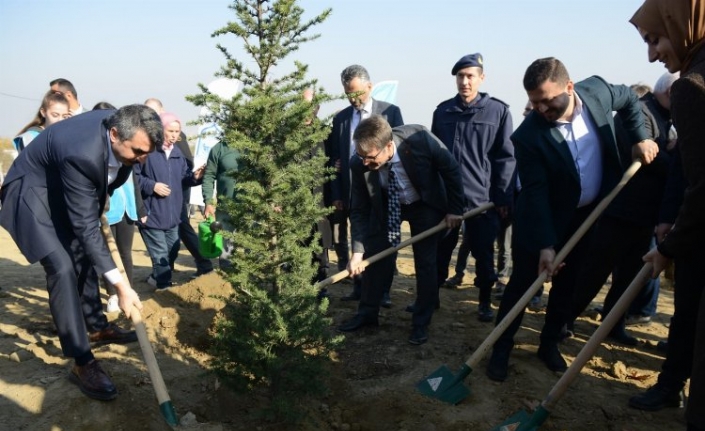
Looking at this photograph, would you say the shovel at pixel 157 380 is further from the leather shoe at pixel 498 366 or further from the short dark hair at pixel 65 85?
the short dark hair at pixel 65 85

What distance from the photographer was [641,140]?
180 inches

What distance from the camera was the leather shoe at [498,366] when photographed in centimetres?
436

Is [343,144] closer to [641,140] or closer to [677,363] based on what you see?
[641,140]

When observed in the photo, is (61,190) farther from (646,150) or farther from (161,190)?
(646,150)

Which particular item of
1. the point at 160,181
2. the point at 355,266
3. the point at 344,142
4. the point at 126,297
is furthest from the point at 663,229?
the point at 160,181

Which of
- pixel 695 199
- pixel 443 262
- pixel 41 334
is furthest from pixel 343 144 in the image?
pixel 695 199

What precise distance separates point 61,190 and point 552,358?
4.00 m

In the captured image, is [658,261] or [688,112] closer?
[688,112]

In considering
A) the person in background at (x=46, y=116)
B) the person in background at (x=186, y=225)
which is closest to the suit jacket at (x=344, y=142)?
the person in background at (x=186, y=225)

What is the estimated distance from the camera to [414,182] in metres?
4.95

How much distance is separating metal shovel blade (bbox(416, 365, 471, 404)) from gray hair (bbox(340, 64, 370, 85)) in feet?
9.59

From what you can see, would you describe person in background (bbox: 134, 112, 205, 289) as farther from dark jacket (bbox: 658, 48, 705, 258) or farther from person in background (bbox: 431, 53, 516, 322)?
dark jacket (bbox: 658, 48, 705, 258)

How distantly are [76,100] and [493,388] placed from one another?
518 cm

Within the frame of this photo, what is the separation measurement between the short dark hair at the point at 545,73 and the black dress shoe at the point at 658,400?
7.46ft
